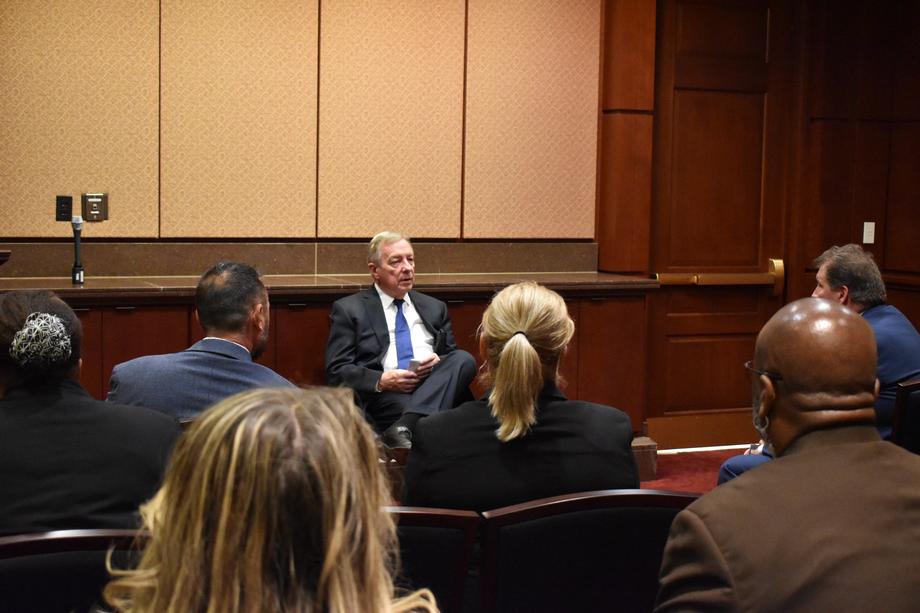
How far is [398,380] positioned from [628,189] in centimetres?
216

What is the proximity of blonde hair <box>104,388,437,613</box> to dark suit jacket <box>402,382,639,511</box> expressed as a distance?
4.76 feet

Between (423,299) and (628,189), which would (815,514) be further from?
(628,189)

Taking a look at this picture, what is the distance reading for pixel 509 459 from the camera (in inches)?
103

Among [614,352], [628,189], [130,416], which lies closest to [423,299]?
Result: [614,352]

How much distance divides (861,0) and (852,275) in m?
3.35

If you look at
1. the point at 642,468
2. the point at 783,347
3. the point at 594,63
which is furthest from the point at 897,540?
the point at 594,63

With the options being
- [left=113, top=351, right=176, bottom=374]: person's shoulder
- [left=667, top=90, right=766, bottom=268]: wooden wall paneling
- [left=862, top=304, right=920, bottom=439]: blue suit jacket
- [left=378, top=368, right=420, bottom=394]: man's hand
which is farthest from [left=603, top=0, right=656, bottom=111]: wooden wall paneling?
[left=113, top=351, right=176, bottom=374]: person's shoulder

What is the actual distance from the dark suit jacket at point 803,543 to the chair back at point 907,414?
1.92 meters

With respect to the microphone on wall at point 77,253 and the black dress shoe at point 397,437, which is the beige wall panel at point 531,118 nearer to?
the black dress shoe at point 397,437

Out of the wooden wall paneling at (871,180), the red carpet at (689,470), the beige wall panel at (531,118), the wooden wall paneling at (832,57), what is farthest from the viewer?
the wooden wall paneling at (871,180)

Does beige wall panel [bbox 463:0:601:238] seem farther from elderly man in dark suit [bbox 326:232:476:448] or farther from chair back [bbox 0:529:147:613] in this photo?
chair back [bbox 0:529:147:613]

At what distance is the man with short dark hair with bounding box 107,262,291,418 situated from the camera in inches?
120

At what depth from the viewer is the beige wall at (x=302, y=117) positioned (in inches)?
209

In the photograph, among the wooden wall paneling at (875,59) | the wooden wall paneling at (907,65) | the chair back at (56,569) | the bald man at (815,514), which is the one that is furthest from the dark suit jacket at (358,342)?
the wooden wall paneling at (907,65)
